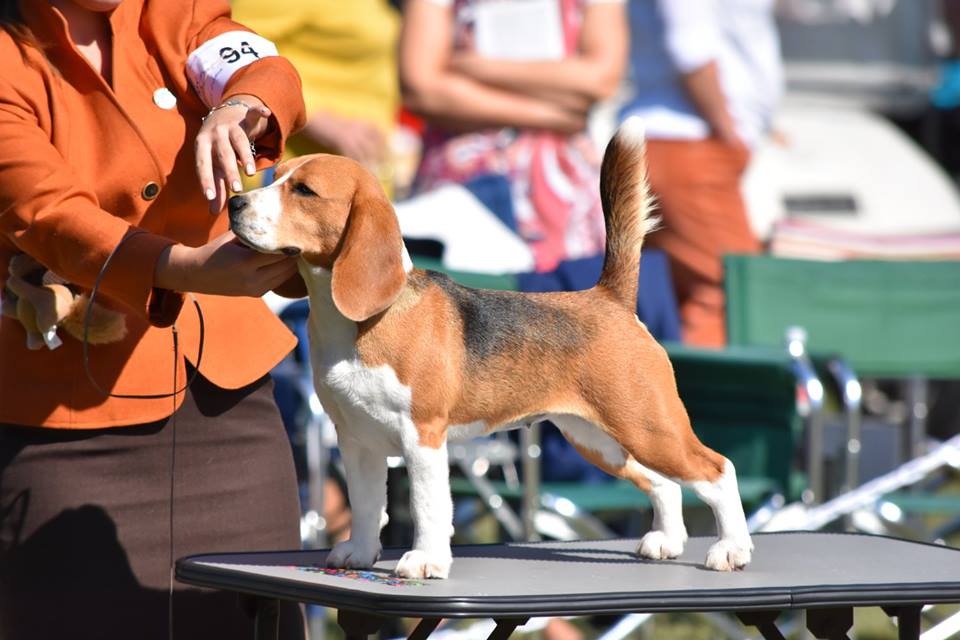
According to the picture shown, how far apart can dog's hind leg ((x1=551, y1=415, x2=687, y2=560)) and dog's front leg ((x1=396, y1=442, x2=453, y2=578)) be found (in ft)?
0.88

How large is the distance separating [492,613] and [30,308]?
0.89 m

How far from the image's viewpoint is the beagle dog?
6.39 feet

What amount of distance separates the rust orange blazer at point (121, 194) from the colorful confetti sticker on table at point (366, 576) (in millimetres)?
407

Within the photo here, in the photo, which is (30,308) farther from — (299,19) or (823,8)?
(823,8)

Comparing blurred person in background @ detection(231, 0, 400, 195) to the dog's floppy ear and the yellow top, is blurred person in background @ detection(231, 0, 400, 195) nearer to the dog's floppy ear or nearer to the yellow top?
the yellow top

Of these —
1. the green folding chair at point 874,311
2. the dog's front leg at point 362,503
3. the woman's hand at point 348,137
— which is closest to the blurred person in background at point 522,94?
the woman's hand at point 348,137

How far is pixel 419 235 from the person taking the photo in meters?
5.00

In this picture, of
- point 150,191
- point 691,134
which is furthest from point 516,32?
point 150,191

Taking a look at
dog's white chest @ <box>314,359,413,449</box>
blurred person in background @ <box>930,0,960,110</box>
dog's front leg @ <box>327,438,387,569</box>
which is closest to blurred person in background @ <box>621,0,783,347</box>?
blurred person in background @ <box>930,0,960,110</box>

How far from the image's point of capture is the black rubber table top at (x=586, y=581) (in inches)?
74.3

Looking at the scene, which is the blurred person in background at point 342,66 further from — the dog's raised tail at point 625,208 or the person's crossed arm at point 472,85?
the dog's raised tail at point 625,208

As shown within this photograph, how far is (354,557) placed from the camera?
2.12 meters

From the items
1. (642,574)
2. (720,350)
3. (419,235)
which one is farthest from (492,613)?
(419,235)

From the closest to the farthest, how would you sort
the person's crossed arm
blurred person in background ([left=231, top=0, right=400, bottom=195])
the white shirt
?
blurred person in background ([left=231, top=0, right=400, bottom=195]) → the person's crossed arm → the white shirt
